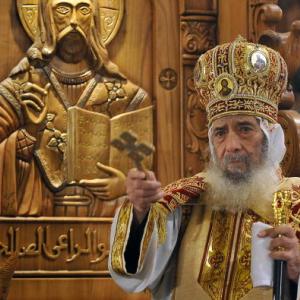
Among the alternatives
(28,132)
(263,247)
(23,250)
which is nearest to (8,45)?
(28,132)

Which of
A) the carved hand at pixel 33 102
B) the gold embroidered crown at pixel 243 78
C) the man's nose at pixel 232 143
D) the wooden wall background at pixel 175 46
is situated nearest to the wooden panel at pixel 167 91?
the wooden wall background at pixel 175 46

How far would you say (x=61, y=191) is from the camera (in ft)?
16.4

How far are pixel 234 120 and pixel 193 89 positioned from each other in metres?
1.21

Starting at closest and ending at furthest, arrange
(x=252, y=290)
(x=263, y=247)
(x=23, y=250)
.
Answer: (x=263, y=247) → (x=252, y=290) → (x=23, y=250)

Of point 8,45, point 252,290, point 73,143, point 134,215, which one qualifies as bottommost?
point 252,290

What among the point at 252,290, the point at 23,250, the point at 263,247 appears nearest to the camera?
the point at 263,247

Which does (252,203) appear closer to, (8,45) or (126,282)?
(126,282)

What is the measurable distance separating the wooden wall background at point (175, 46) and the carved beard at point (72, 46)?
137 mm

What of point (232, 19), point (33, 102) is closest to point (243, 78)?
point (232, 19)

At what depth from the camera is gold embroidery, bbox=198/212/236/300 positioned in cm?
391

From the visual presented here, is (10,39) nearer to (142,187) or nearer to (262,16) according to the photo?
(262,16)

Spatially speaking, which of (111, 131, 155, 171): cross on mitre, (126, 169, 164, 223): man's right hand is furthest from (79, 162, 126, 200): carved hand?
(111, 131, 155, 171): cross on mitre

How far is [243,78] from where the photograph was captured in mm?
4039

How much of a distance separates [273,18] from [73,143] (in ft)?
3.16
